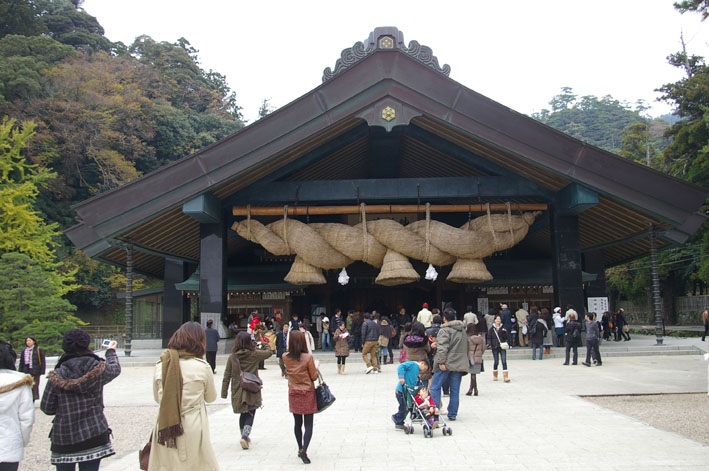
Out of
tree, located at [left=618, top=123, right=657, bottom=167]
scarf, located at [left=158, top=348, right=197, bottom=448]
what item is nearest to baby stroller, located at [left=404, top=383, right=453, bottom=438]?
scarf, located at [left=158, top=348, right=197, bottom=448]

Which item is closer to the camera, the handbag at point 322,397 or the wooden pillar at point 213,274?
the handbag at point 322,397

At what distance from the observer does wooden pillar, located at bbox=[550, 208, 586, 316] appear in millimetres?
18516

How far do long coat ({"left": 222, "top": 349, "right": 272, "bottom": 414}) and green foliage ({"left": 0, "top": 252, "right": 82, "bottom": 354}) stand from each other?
19549mm

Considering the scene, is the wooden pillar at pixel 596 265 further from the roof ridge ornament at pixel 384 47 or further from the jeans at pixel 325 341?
the roof ridge ornament at pixel 384 47

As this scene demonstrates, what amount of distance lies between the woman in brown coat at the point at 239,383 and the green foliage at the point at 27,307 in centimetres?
1958

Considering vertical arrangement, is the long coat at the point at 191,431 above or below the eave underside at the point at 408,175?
below

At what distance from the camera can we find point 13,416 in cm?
473

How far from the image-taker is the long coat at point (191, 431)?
479 centimetres

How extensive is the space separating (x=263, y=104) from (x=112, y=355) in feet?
253

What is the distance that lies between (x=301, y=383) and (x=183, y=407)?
2137 millimetres

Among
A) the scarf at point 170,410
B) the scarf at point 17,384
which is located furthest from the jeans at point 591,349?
the scarf at point 17,384

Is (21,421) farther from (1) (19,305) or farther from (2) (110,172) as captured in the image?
(2) (110,172)

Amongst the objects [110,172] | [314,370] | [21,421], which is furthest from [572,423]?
[110,172]

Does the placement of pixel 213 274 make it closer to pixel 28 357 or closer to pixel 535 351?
pixel 28 357
